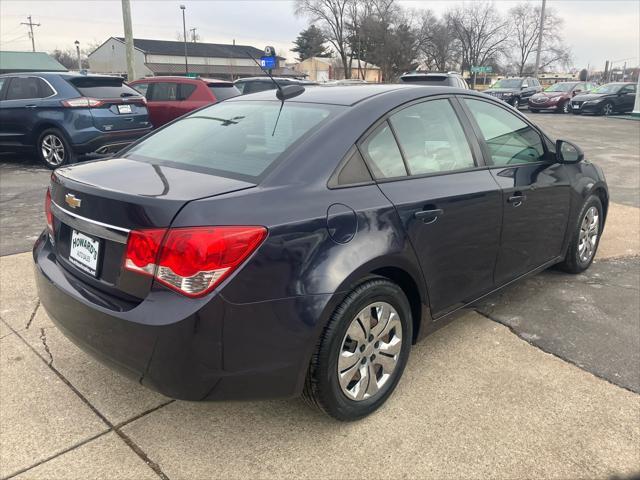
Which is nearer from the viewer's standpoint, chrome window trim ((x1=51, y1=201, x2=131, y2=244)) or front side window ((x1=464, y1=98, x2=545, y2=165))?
chrome window trim ((x1=51, y1=201, x2=131, y2=244))

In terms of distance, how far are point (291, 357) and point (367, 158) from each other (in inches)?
39.5

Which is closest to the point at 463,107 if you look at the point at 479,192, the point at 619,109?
the point at 479,192

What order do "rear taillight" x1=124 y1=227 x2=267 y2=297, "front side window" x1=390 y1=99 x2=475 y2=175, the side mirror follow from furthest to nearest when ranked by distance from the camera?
1. the side mirror
2. "front side window" x1=390 y1=99 x2=475 y2=175
3. "rear taillight" x1=124 y1=227 x2=267 y2=297

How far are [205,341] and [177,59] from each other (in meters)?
73.7

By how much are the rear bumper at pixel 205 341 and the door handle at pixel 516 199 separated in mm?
1623

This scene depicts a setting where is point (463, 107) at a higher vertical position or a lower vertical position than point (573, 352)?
higher

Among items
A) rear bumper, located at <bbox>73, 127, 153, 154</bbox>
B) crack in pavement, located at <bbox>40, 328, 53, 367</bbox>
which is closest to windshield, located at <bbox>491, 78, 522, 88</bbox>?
rear bumper, located at <bbox>73, 127, 153, 154</bbox>

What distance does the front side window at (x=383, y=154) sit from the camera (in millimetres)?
2586

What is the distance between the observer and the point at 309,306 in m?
2.15

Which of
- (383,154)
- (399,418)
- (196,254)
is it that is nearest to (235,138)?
(383,154)

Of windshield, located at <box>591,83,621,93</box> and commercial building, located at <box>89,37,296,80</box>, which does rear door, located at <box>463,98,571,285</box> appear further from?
commercial building, located at <box>89,37,296,80</box>

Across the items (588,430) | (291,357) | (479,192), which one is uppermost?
(479,192)

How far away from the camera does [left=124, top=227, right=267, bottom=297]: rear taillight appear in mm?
1972

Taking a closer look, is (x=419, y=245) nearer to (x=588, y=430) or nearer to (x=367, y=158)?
(x=367, y=158)
